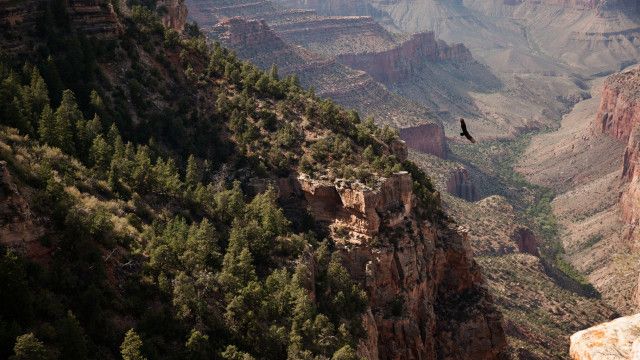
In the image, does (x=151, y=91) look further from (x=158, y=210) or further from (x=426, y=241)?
(x=426, y=241)

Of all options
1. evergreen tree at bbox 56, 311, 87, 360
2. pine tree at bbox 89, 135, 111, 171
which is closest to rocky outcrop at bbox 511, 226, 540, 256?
pine tree at bbox 89, 135, 111, 171

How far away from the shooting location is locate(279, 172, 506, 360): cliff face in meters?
58.0

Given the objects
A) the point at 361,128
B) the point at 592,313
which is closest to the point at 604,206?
the point at 592,313

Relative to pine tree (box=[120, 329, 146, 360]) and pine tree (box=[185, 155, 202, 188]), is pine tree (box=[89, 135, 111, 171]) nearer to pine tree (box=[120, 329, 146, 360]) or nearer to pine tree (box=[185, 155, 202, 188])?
pine tree (box=[185, 155, 202, 188])

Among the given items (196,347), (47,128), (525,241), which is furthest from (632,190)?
(196,347)

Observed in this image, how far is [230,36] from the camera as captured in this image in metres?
189

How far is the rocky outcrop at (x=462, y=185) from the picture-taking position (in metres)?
178

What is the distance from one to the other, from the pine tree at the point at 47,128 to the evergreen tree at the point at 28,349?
73.4 ft

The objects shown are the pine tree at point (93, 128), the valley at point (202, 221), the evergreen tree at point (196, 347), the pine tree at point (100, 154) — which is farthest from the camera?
the pine tree at point (93, 128)

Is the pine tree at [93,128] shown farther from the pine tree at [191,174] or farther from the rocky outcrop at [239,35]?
the rocky outcrop at [239,35]

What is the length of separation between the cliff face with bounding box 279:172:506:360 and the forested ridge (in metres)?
1.86

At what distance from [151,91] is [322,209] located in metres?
19.9

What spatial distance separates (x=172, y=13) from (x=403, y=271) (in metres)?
49.8

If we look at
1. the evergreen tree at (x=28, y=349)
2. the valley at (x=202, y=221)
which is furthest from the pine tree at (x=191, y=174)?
the evergreen tree at (x=28, y=349)
